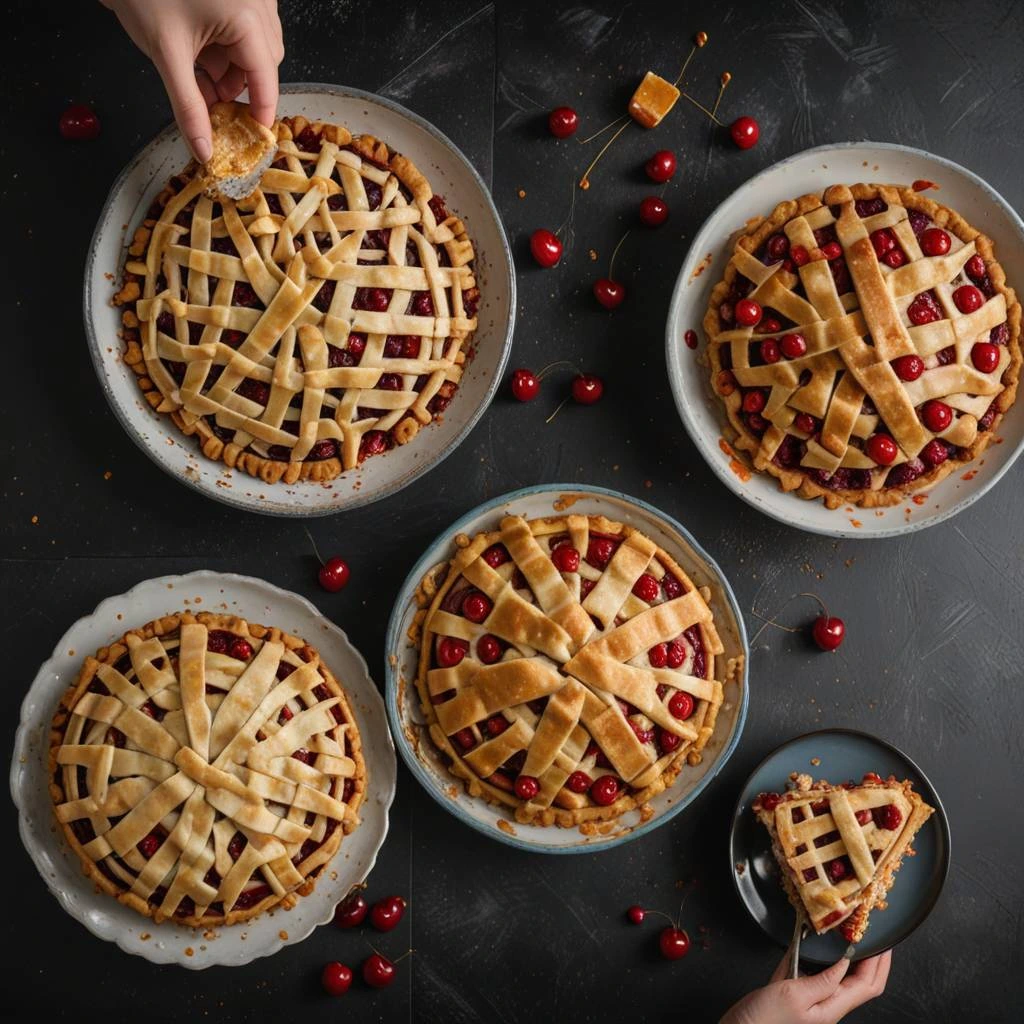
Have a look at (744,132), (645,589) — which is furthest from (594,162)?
(645,589)

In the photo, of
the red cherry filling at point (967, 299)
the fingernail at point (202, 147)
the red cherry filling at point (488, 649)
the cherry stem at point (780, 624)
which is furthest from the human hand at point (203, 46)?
the cherry stem at point (780, 624)

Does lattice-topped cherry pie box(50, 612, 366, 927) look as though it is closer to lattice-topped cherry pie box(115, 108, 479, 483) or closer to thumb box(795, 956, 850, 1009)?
lattice-topped cherry pie box(115, 108, 479, 483)

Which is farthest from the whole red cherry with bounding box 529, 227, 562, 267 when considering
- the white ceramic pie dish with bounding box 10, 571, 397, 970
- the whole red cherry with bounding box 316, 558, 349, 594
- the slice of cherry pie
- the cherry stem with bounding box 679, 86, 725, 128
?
the slice of cherry pie

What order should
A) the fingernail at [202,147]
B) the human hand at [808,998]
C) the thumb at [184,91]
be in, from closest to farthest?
1. the thumb at [184,91]
2. the fingernail at [202,147]
3. the human hand at [808,998]

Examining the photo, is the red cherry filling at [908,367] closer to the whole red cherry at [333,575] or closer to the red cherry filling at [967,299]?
the red cherry filling at [967,299]

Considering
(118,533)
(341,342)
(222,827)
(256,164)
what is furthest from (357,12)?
(222,827)

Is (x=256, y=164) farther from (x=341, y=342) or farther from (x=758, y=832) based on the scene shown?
(x=758, y=832)
